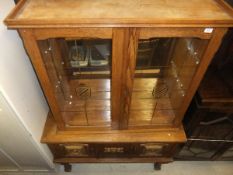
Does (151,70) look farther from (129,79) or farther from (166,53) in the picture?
(129,79)

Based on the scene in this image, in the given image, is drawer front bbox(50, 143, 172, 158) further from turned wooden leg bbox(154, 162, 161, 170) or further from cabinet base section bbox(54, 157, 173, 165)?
turned wooden leg bbox(154, 162, 161, 170)

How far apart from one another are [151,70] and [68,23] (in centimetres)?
53

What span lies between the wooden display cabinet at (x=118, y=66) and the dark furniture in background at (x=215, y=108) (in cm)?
9

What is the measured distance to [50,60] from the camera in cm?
90

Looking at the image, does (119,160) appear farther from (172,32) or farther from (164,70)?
(172,32)

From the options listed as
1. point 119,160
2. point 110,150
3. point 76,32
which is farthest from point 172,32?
point 119,160

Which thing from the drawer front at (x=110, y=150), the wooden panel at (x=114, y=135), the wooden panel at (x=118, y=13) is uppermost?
the wooden panel at (x=118, y=13)

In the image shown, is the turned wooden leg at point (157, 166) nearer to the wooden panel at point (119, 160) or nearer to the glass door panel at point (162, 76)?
the wooden panel at point (119, 160)

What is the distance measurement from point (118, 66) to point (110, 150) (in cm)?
71

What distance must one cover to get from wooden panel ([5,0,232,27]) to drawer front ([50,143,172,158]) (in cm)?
79

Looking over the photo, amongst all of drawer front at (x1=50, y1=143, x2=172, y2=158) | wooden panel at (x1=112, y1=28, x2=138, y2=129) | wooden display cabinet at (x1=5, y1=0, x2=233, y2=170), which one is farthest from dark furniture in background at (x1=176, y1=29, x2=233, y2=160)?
wooden panel at (x1=112, y1=28, x2=138, y2=129)

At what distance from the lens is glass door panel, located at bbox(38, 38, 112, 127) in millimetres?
897

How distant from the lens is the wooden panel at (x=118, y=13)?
25.8 inches

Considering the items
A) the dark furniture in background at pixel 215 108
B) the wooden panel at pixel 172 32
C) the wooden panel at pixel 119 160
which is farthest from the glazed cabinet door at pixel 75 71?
the dark furniture in background at pixel 215 108
